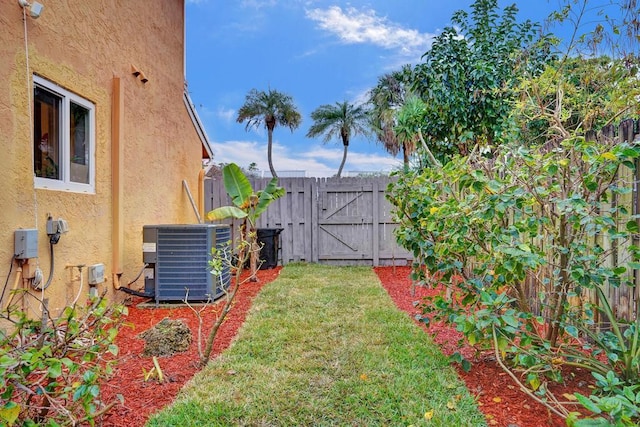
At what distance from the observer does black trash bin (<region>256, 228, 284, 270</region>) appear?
Result: 8750mm

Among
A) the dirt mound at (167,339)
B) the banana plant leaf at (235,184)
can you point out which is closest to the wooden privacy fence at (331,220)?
the banana plant leaf at (235,184)

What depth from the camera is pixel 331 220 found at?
376 inches

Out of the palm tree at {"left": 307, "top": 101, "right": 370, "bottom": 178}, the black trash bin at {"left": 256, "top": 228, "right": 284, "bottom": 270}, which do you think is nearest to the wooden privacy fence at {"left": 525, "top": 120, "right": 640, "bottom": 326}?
the black trash bin at {"left": 256, "top": 228, "right": 284, "bottom": 270}

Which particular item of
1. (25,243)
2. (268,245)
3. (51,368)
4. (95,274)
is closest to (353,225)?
(268,245)

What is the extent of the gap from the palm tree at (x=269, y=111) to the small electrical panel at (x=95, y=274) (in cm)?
1891

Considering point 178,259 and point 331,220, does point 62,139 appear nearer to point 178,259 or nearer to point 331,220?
point 178,259

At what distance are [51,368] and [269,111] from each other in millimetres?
23246

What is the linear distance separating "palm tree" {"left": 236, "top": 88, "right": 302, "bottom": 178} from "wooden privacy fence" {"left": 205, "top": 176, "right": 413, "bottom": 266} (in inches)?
557

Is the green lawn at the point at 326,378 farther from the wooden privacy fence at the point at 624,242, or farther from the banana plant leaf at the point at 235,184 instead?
the banana plant leaf at the point at 235,184

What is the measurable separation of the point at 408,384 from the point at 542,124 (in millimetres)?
4856

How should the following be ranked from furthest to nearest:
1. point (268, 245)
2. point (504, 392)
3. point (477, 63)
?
point (268, 245) < point (477, 63) < point (504, 392)

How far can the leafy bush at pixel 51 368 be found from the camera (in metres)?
1.76

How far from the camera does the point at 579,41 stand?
362 centimetres

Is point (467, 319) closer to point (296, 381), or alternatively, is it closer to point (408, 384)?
point (408, 384)
